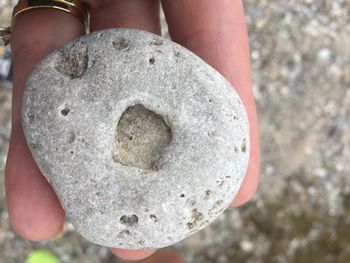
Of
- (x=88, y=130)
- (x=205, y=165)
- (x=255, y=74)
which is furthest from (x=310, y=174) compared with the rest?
(x=88, y=130)

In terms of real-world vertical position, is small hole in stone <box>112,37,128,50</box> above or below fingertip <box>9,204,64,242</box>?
above

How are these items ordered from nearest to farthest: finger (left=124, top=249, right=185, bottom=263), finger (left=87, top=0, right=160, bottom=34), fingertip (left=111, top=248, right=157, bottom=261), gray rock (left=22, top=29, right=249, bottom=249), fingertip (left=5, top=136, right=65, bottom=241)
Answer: gray rock (left=22, top=29, right=249, bottom=249) → fingertip (left=5, top=136, right=65, bottom=241) → fingertip (left=111, top=248, right=157, bottom=261) → finger (left=87, top=0, right=160, bottom=34) → finger (left=124, top=249, right=185, bottom=263)

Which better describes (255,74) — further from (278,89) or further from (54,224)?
(54,224)

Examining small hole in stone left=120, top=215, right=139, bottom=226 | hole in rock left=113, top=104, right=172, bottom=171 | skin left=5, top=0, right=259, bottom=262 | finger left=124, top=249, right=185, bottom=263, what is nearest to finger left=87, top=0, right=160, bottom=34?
skin left=5, top=0, right=259, bottom=262

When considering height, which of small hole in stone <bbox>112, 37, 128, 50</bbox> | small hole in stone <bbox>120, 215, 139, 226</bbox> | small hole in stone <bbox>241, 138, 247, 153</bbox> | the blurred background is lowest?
the blurred background

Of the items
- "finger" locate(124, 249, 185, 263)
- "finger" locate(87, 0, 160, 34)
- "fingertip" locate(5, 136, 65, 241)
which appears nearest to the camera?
"fingertip" locate(5, 136, 65, 241)

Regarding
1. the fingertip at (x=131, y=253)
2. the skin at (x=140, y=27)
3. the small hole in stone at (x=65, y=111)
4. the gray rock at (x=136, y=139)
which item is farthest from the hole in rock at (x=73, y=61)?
the fingertip at (x=131, y=253)

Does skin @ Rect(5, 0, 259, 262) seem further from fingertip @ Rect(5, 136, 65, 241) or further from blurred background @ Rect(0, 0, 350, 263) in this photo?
blurred background @ Rect(0, 0, 350, 263)
